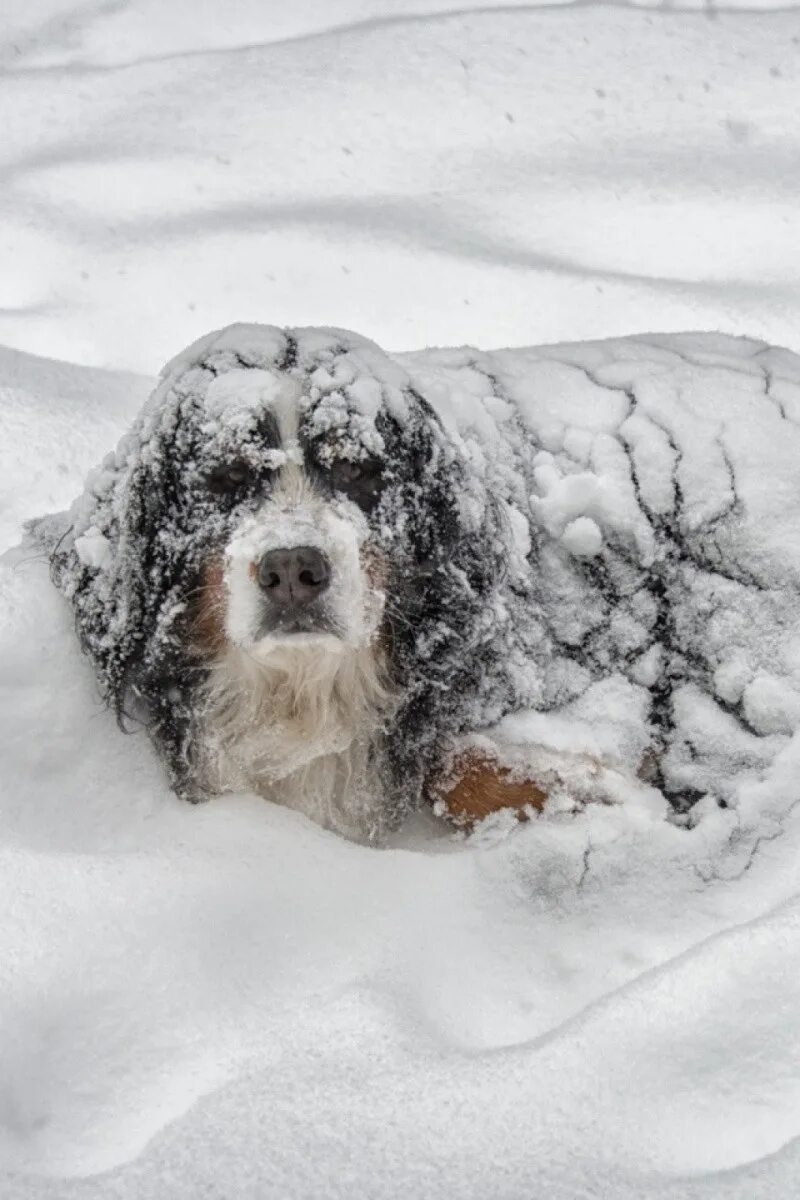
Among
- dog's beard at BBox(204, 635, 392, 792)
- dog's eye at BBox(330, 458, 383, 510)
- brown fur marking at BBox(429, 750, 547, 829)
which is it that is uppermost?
dog's eye at BBox(330, 458, 383, 510)

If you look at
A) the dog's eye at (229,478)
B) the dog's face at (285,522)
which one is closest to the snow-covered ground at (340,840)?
the dog's face at (285,522)

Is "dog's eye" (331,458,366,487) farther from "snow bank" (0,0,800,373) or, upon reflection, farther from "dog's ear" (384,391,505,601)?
"snow bank" (0,0,800,373)

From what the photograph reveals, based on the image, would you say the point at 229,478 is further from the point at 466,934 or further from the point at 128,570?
the point at 466,934

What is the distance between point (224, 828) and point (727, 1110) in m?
1.19

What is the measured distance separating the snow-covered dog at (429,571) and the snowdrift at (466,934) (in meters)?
0.01

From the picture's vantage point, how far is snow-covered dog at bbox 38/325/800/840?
301 centimetres

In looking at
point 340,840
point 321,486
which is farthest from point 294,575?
point 340,840

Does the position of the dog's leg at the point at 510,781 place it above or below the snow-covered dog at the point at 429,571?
below

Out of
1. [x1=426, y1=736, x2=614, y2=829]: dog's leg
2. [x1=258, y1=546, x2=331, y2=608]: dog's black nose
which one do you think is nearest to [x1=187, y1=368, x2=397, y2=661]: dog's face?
[x1=258, y1=546, x2=331, y2=608]: dog's black nose

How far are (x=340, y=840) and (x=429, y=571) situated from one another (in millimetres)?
548

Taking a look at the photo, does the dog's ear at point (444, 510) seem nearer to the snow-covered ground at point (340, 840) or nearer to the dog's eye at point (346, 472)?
the dog's eye at point (346, 472)

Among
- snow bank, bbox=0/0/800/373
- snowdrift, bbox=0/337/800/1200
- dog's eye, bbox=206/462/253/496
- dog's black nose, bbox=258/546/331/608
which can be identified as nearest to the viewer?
snowdrift, bbox=0/337/800/1200

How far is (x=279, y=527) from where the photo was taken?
2.89 meters

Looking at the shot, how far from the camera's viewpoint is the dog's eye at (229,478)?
3.00m
